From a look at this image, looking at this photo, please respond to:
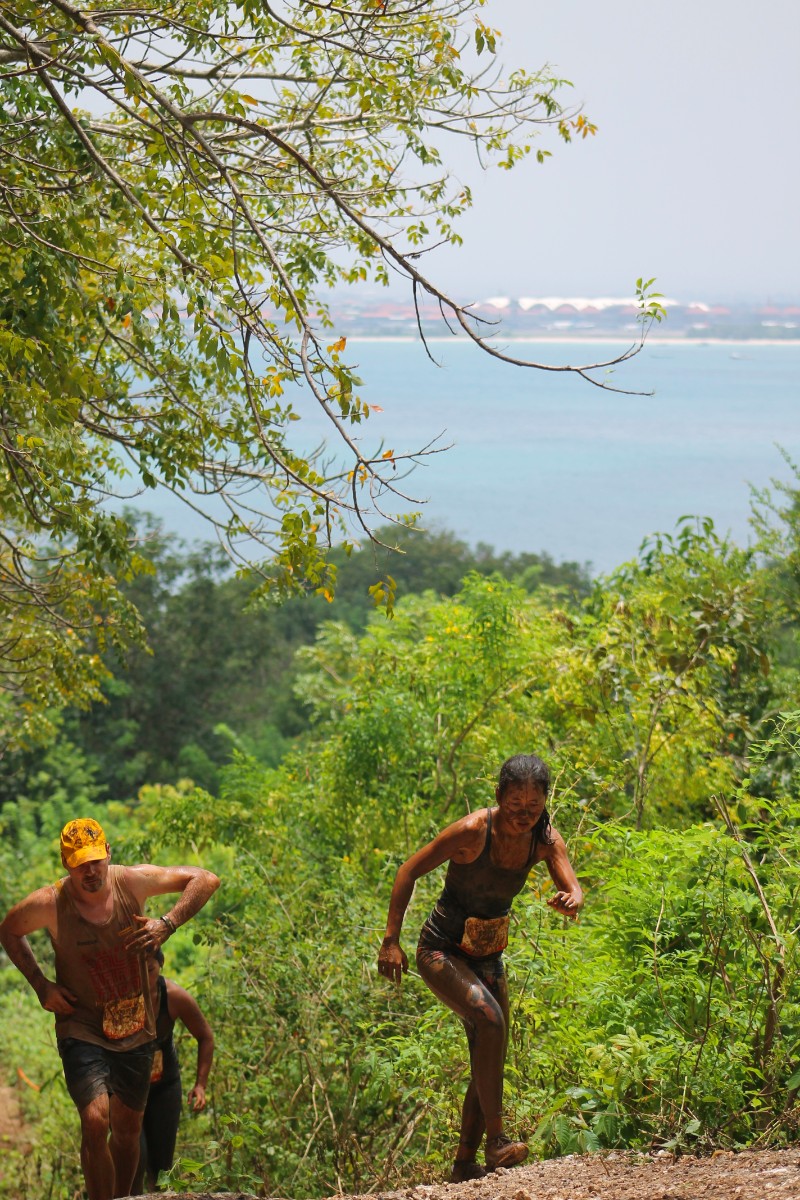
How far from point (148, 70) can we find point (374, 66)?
A: 210cm

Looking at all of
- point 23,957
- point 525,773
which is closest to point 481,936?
point 525,773

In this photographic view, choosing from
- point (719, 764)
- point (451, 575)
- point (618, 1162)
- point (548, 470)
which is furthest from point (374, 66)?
point (548, 470)

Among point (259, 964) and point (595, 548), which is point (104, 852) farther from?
point (595, 548)

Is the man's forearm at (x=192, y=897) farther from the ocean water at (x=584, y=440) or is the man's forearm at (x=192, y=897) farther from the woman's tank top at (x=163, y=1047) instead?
the ocean water at (x=584, y=440)

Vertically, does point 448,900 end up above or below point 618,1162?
above

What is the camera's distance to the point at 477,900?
461cm

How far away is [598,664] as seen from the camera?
954 cm

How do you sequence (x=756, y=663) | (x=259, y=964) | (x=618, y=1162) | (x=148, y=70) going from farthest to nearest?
(x=756, y=663) → (x=259, y=964) → (x=148, y=70) → (x=618, y=1162)

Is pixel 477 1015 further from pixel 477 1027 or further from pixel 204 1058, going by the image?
pixel 204 1058

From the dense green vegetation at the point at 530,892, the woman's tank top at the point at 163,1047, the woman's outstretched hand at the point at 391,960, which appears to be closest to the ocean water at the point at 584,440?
the dense green vegetation at the point at 530,892

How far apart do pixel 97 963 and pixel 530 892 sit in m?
2.70

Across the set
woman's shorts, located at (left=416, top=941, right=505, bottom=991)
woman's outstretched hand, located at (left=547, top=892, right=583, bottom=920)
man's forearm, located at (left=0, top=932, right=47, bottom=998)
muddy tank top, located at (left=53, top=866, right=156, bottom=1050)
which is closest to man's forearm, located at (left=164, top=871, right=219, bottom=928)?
muddy tank top, located at (left=53, top=866, right=156, bottom=1050)

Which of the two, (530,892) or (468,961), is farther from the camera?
(530,892)

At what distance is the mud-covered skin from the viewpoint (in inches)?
174
